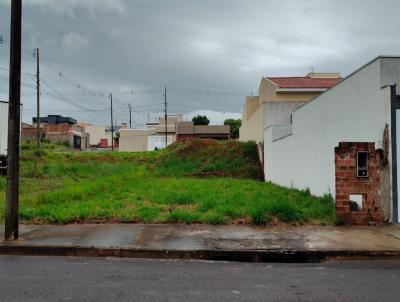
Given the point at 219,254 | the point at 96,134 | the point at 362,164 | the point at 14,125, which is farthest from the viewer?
the point at 96,134

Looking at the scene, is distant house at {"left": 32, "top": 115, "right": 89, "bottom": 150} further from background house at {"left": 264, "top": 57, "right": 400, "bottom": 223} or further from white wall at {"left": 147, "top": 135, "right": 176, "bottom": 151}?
background house at {"left": 264, "top": 57, "right": 400, "bottom": 223}

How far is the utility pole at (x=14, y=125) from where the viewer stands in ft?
30.2

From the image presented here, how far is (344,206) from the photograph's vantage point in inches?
429

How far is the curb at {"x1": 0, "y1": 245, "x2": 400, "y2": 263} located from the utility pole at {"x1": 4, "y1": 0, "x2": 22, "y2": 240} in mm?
895

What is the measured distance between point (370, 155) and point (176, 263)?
548cm

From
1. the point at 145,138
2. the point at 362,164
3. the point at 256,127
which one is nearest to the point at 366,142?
the point at 362,164

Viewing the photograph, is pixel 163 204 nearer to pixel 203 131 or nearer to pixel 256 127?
pixel 256 127

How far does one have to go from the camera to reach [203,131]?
71125 millimetres

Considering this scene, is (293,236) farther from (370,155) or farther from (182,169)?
(182,169)

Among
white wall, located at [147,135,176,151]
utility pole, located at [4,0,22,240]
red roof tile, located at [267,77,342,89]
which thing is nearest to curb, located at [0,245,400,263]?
utility pole, located at [4,0,22,240]

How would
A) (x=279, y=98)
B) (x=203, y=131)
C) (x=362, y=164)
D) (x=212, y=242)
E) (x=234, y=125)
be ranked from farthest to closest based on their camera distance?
(x=234, y=125) < (x=203, y=131) < (x=279, y=98) < (x=362, y=164) < (x=212, y=242)

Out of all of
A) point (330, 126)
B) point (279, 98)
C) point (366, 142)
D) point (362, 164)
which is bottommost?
point (362, 164)

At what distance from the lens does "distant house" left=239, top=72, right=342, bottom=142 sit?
2572 centimetres

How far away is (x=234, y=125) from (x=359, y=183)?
7533 cm
